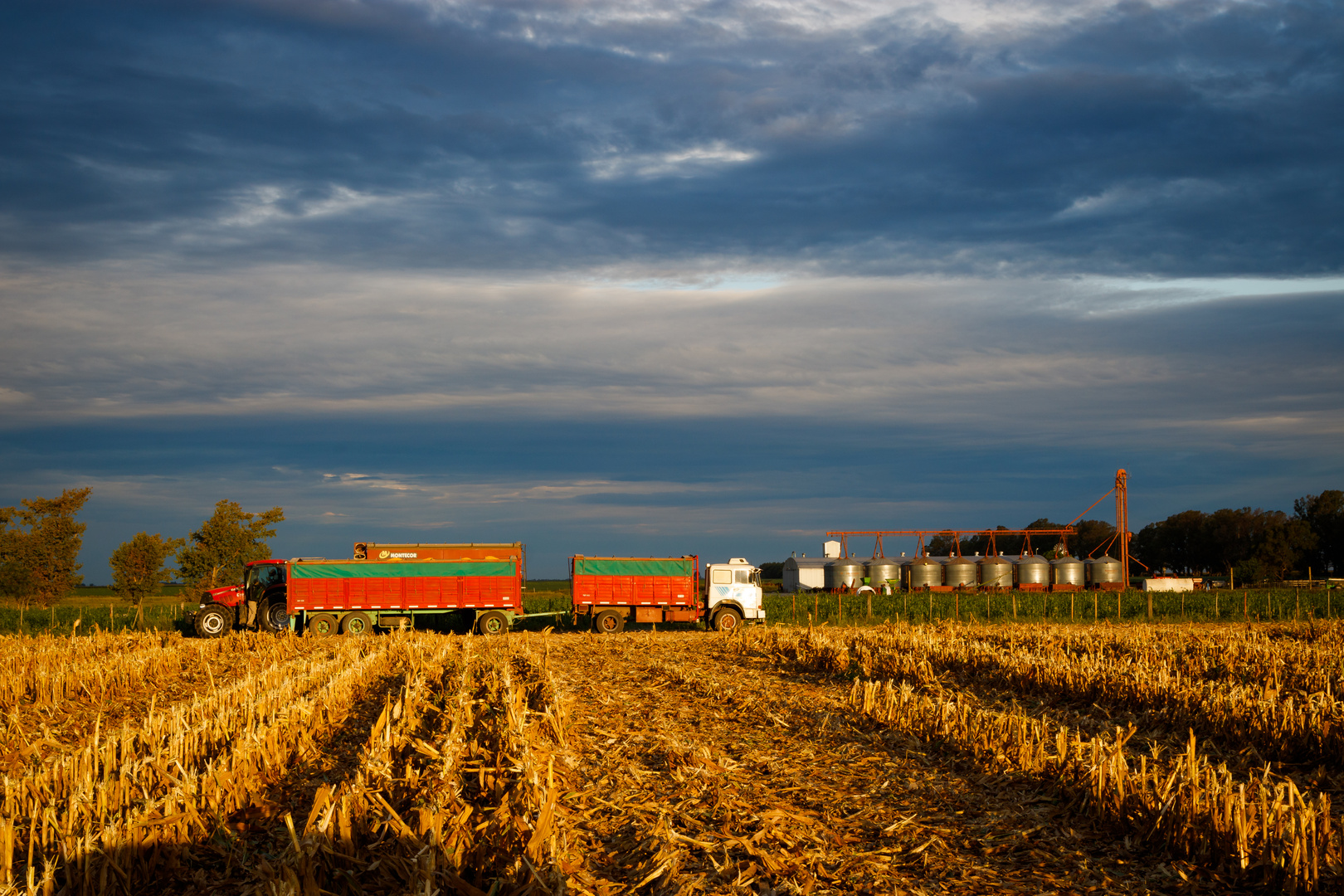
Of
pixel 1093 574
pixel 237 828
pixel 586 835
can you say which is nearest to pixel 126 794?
pixel 237 828

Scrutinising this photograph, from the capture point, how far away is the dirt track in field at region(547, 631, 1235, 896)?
24.0ft

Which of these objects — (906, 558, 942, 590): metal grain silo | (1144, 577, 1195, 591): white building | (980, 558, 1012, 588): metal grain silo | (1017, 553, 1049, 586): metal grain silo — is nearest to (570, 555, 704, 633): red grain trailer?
(906, 558, 942, 590): metal grain silo

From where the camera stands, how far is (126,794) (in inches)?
333

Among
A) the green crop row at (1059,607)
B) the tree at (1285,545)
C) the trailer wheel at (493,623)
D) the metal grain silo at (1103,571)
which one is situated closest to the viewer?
the trailer wheel at (493,623)

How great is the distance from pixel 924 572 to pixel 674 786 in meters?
60.5

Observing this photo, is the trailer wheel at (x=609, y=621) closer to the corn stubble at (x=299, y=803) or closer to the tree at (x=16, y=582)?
the corn stubble at (x=299, y=803)

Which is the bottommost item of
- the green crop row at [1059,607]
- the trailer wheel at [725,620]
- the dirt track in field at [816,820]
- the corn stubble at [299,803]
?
the green crop row at [1059,607]

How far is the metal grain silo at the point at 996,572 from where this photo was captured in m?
66.4

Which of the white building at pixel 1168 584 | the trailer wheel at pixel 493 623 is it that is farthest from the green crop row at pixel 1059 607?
the trailer wheel at pixel 493 623

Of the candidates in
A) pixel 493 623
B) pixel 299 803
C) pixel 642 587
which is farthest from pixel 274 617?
pixel 299 803

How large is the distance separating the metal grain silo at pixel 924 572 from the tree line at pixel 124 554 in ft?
156

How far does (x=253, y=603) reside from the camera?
3325 cm

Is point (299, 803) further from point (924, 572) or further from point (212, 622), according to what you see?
point (924, 572)

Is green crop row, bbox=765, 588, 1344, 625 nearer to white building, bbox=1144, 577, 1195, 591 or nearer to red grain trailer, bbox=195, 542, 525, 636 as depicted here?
white building, bbox=1144, 577, 1195, 591
